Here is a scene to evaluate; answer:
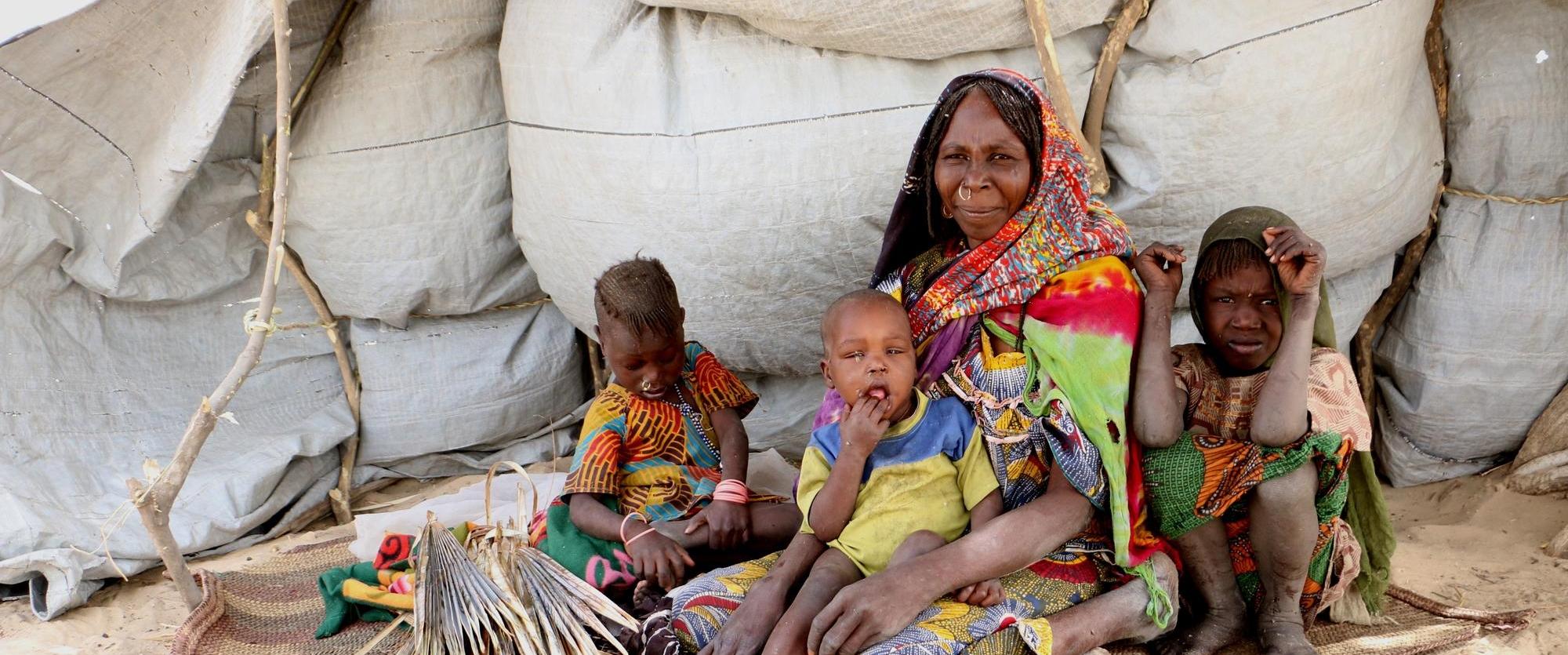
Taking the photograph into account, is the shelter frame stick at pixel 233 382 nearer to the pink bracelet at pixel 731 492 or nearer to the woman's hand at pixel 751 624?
the pink bracelet at pixel 731 492

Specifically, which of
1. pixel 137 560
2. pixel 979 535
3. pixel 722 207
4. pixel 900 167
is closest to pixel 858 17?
pixel 900 167

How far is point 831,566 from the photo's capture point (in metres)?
2.34

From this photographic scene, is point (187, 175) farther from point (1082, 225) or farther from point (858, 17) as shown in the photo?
point (1082, 225)

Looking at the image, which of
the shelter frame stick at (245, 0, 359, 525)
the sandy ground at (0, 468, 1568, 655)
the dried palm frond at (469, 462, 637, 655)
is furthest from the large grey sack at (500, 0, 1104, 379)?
the sandy ground at (0, 468, 1568, 655)

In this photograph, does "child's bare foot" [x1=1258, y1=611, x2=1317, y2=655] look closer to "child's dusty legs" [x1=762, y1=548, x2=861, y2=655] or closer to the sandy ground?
the sandy ground

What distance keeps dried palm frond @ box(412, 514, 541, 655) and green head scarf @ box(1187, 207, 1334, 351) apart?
1507 mm

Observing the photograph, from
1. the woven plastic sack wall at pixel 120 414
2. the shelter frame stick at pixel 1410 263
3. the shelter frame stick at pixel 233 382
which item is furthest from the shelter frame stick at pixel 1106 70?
the woven plastic sack wall at pixel 120 414

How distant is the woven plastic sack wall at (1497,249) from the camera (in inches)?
128

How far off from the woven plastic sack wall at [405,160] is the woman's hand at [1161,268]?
2.02 meters

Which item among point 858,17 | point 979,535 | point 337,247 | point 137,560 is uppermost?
point 858,17

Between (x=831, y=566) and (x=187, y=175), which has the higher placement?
(x=187, y=175)

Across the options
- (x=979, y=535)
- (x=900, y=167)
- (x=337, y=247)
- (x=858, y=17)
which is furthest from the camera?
(x=337, y=247)

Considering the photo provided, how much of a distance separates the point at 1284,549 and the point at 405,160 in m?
2.53

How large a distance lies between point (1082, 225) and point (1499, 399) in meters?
1.67
